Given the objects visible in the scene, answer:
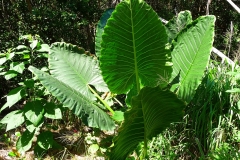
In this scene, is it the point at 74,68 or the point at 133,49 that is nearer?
the point at 133,49

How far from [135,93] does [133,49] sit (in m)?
0.48

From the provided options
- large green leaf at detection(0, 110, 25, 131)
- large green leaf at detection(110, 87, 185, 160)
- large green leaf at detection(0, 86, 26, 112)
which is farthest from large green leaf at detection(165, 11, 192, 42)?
large green leaf at detection(0, 110, 25, 131)

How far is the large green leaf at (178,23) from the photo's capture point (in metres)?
2.57

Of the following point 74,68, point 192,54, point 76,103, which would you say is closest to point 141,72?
point 192,54

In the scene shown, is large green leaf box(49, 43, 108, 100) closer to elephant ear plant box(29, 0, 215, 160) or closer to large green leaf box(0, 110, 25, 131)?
elephant ear plant box(29, 0, 215, 160)

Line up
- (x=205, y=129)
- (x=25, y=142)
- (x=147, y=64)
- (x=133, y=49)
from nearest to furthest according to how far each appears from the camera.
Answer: (x=133, y=49) → (x=147, y=64) → (x=205, y=129) → (x=25, y=142)

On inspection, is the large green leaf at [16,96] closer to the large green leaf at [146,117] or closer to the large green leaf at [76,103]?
the large green leaf at [76,103]

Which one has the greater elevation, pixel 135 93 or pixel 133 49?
pixel 133 49

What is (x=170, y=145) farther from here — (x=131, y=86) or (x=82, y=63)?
(x=82, y=63)

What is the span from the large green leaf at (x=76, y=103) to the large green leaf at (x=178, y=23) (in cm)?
105

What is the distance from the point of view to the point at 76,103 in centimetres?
196

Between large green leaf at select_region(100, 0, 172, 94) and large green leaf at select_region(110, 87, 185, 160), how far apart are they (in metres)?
0.26

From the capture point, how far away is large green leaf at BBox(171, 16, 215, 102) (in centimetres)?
217

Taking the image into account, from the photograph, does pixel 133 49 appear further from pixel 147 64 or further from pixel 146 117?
pixel 146 117
